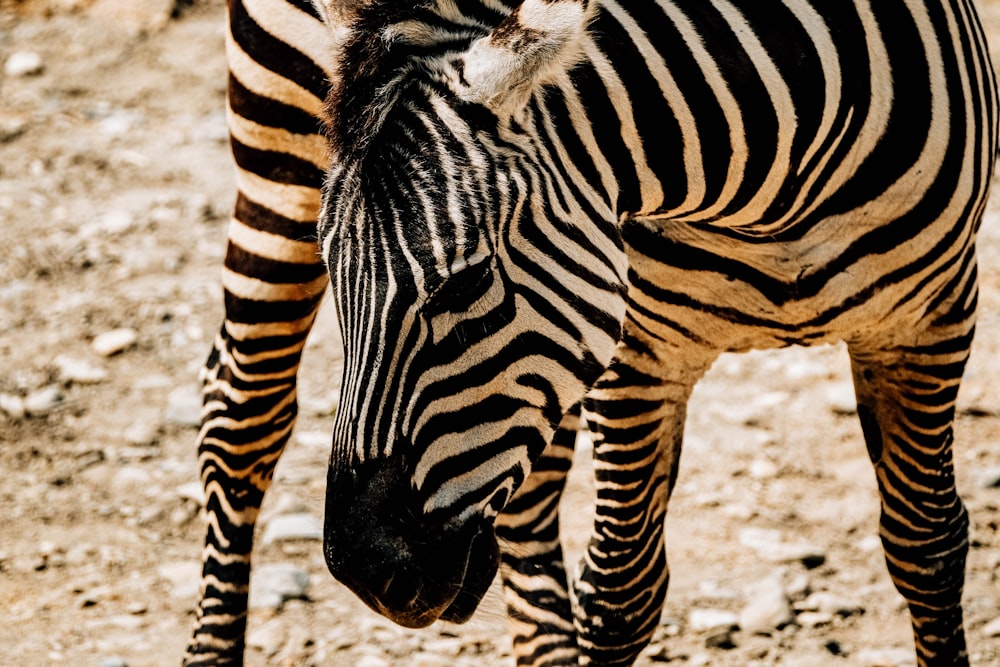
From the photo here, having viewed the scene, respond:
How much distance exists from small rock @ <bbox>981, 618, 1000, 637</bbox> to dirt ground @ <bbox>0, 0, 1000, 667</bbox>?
0.01 metres

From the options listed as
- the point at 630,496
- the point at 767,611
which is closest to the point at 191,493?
the point at 630,496

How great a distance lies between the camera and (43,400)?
4.70m

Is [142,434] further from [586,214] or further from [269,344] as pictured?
[586,214]

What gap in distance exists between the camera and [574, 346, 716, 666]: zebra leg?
9.64 feet

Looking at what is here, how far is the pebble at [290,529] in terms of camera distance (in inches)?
161

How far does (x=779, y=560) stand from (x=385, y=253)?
252cm

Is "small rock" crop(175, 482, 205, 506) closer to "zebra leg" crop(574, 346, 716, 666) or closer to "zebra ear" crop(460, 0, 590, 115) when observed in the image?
"zebra leg" crop(574, 346, 716, 666)

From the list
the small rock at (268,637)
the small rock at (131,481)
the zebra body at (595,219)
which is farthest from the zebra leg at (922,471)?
the small rock at (131,481)

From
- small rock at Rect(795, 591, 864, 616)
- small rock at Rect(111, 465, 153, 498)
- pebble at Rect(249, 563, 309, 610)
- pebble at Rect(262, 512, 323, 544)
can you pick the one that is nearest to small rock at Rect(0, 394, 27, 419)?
small rock at Rect(111, 465, 153, 498)

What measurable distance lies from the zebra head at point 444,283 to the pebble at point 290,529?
210 centimetres

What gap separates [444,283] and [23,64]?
604cm

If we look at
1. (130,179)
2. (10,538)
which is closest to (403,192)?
(10,538)

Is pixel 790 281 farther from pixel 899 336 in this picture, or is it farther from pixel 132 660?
pixel 132 660

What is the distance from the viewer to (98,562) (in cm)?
398
